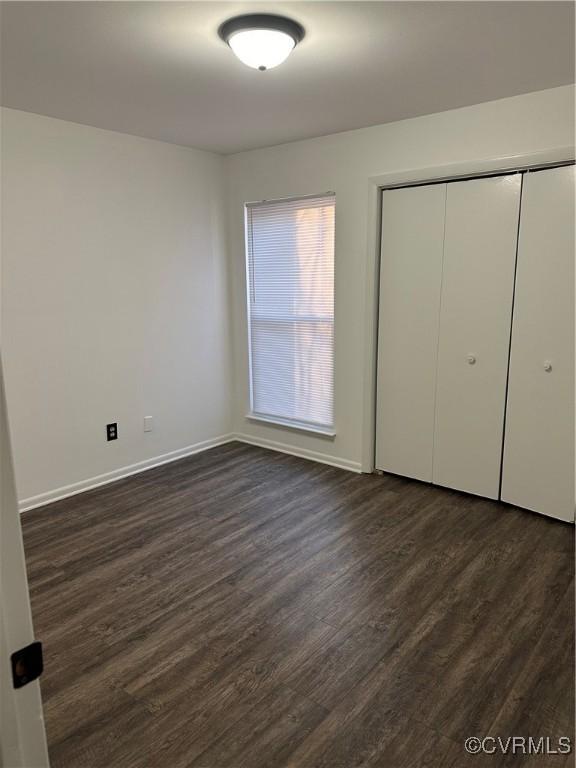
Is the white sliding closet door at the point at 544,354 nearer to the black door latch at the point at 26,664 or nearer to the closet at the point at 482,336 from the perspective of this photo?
the closet at the point at 482,336

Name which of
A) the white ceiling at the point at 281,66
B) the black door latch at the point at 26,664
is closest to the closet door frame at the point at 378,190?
the white ceiling at the point at 281,66

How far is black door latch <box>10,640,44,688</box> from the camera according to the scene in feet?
2.61

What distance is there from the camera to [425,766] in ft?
5.30

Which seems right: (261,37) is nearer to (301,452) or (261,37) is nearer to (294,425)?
(294,425)

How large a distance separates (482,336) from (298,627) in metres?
2.04

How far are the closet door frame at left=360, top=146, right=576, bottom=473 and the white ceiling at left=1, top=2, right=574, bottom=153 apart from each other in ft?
1.12

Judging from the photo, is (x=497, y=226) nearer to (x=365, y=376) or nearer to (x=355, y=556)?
(x=365, y=376)

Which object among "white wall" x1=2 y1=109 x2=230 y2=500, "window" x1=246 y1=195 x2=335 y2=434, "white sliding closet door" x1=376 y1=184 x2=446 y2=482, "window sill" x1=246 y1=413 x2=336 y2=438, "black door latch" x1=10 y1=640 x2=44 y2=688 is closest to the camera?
"black door latch" x1=10 y1=640 x2=44 y2=688

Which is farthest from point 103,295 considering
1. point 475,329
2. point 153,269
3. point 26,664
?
point 26,664

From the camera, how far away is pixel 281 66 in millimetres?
2463

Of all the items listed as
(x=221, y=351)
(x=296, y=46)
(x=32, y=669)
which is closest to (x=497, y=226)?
(x=296, y=46)

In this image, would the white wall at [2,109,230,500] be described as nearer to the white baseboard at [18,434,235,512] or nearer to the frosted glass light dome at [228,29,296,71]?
the white baseboard at [18,434,235,512]

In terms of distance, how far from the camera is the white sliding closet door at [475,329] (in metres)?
3.12

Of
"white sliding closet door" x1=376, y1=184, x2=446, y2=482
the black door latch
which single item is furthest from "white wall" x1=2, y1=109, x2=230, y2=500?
the black door latch
